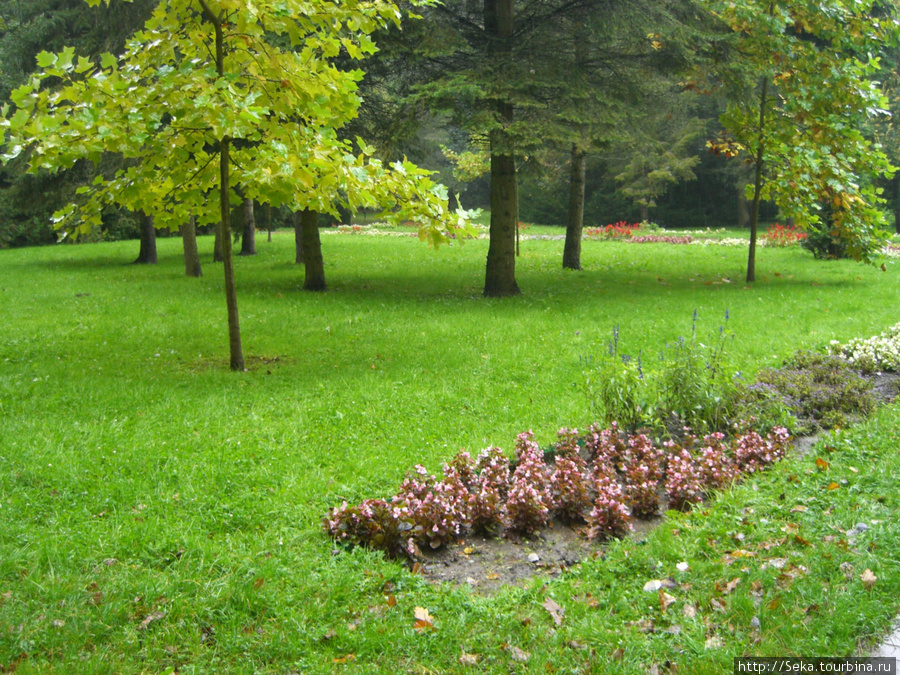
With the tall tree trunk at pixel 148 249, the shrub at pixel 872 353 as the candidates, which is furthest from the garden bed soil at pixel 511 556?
the tall tree trunk at pixel 148 249

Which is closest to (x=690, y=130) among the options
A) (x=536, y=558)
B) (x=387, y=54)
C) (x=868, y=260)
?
(x=868, y=260)

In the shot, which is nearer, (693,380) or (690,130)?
(693,380)

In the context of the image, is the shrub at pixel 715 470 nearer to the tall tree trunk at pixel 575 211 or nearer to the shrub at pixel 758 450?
the shrub at pixel 758 450

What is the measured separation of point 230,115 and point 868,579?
539 cm

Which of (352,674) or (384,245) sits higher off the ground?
(384,245)

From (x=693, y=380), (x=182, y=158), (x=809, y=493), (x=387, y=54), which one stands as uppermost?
(x=387, y=54)

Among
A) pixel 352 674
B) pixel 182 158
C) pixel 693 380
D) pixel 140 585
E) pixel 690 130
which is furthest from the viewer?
pixel 690 130

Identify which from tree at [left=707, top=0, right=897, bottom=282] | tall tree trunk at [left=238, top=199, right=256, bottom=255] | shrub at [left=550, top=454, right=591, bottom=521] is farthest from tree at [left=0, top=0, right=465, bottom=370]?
tall tree trunk at [left=238, top=199, right=256, bottom=255]

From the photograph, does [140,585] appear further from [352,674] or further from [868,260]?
[868,260]

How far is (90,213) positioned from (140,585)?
4689 mm

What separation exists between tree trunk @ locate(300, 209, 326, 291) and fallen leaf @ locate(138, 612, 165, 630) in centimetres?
1062

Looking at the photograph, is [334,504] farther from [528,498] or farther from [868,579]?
[868,579]

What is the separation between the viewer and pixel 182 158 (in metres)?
7.33

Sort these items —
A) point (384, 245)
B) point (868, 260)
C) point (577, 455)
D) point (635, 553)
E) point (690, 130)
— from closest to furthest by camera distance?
point (635, 553), point (577, 455), point (868, 260), point (384, 245), point (690, 130)
